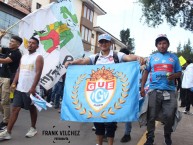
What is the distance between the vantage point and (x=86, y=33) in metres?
41.9

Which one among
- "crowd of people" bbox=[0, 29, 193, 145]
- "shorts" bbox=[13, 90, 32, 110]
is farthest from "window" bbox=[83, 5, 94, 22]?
"shorts" bbox=[13, 90, 32, 110]

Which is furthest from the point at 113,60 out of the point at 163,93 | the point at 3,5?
the point at 3,5

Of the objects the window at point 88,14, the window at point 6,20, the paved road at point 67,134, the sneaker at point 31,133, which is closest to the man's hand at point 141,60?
the paved road at point 67,134

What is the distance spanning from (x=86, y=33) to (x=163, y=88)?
36.7 meters

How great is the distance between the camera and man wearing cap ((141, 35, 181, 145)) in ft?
18.4

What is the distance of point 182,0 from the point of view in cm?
2416

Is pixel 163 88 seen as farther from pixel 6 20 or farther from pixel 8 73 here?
pixel 6 20

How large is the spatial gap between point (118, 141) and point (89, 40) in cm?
3690

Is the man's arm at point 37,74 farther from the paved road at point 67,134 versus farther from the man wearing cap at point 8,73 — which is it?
the paved road at point 67,134

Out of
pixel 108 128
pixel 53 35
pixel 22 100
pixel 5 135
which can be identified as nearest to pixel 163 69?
pixel 108 128

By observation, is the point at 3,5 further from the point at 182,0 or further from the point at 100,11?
the point at 100,11

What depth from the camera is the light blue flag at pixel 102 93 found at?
193 inches

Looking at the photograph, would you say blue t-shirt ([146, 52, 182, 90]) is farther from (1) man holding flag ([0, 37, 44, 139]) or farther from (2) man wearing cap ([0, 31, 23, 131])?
(2) man wearing cap ([0, 31, 23, 131])

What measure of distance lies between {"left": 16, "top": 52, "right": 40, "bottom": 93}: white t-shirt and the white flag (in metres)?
1.27
